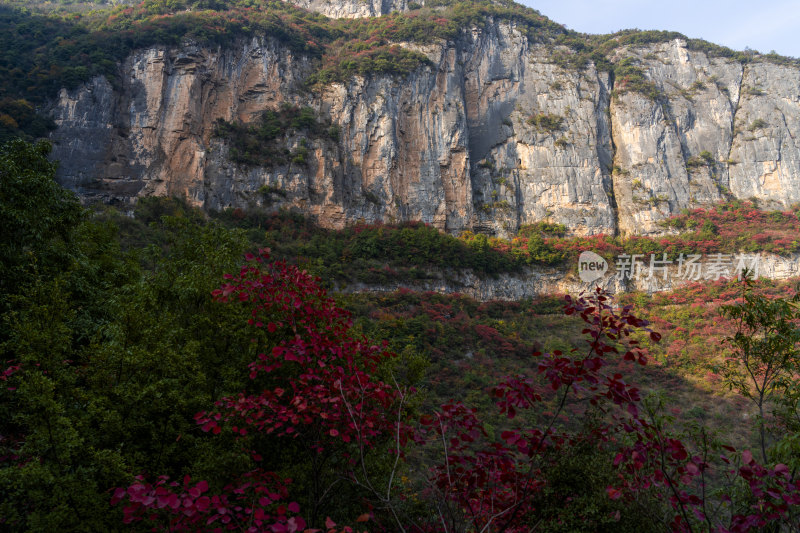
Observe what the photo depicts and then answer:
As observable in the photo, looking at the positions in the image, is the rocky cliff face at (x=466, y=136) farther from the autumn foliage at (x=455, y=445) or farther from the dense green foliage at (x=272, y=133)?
the autumn foliage at (x=455, y=445)

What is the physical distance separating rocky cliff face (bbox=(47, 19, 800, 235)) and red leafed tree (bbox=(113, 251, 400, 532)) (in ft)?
98.5

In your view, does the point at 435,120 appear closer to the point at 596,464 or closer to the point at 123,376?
the point at 123,376

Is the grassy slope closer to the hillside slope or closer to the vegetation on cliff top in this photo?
the hillside slope

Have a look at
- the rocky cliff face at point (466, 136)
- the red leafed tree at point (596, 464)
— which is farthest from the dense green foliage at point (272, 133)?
the red leafed tree at point (596, 464)

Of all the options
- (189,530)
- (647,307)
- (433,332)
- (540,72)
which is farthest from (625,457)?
(540,72)

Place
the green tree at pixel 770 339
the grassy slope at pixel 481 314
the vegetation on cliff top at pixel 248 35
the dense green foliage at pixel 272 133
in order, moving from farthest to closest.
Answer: the dense green foliage at pixel 272 133 → the vegetation on cliff top at pixel 248 35 → the grassy slope at pixel 481 314 → the green tree at pixel 770 339

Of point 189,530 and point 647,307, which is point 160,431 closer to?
point 189,530

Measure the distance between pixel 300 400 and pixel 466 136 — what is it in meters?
39.7

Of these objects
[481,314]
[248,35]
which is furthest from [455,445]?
[248,35]

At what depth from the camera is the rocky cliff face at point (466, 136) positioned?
99.2ft

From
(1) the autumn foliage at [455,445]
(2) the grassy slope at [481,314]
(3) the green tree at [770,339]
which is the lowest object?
(2) the grassy slope at [481,314]

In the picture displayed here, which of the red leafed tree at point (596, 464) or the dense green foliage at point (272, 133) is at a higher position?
the dense green foliage at point (272, 133)

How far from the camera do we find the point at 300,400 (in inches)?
103

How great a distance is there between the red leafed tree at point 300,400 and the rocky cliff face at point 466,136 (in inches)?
1182
